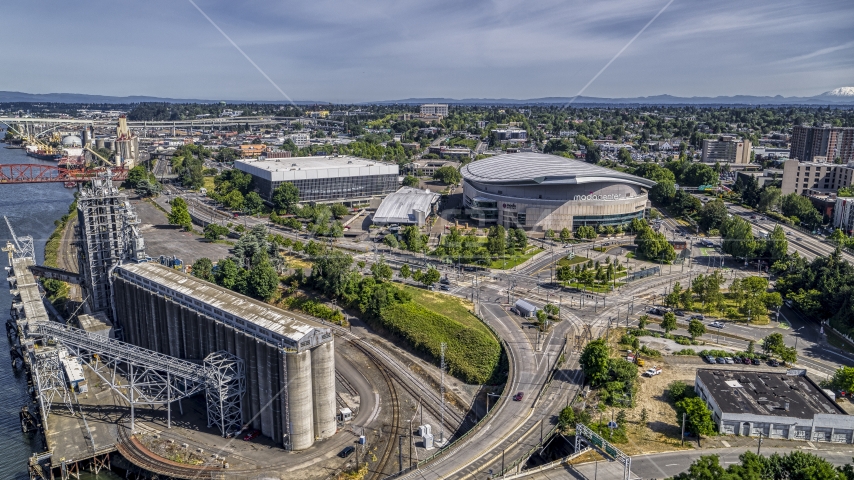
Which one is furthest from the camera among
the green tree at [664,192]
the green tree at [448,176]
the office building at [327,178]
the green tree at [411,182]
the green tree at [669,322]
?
the green tree at [448,176]

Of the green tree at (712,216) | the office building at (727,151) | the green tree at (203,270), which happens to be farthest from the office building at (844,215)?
the green tree at (203,270)

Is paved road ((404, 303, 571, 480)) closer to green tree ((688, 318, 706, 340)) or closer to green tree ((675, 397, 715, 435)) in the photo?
green tree ((675, 397, 715, 435))

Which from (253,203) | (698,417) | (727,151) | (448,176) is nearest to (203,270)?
(253,203)

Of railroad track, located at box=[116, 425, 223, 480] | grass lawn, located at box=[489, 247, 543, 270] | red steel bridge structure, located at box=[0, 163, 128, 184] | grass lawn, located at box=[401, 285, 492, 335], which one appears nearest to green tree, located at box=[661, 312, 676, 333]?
grass lawn, located at box=[401, 285, 492, 335]

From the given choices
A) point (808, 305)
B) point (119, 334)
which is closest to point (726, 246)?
point (808, 305)

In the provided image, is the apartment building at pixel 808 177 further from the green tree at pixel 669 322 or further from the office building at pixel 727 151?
the green tree at pixel 669 322

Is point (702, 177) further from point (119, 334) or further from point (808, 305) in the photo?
point (119, 334)

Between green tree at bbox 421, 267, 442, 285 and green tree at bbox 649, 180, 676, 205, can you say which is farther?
green tree at bbox 649, 180, 676, 205
